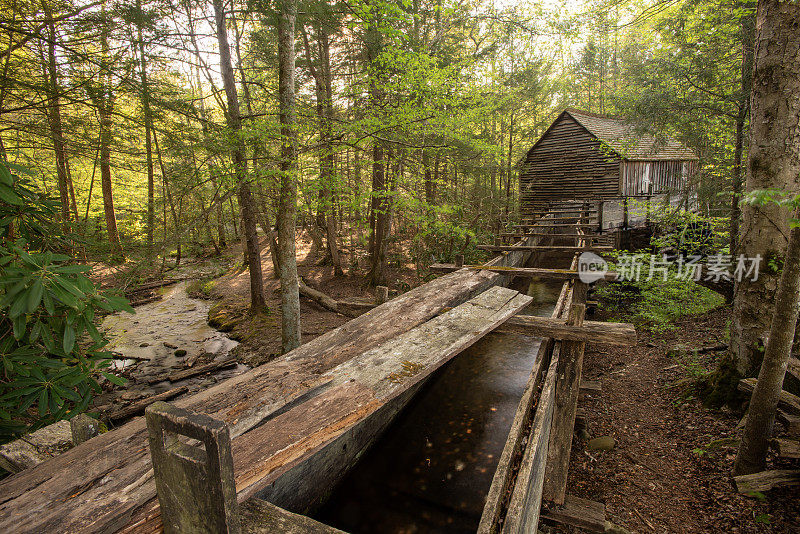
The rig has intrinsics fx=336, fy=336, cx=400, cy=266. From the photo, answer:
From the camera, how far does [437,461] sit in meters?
5.23

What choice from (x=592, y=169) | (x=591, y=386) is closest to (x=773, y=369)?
(x=591, y=386)

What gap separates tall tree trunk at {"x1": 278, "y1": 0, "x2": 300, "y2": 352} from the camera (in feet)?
20.6

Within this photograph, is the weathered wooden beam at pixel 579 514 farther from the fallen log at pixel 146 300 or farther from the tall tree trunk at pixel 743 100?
the fallen log at pixel 146 300

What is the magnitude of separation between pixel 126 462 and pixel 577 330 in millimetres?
4125

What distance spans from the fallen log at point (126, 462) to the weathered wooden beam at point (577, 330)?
2195 millimetres

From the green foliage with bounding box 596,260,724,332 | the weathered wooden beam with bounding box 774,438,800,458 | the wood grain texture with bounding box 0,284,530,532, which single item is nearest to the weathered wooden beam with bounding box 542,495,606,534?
the weathered wooden beam with bounding box 774,438,800,458

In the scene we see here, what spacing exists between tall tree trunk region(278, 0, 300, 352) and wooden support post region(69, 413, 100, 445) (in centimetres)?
484

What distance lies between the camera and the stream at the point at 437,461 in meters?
4.38

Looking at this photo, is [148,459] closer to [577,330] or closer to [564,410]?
[577,330]

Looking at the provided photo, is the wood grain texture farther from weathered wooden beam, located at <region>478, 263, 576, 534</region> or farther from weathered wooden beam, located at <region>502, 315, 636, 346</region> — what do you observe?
weathered wooden beam, located at <region>502, 315, 636, 346</region>

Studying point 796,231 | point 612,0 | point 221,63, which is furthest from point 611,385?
point 221,63

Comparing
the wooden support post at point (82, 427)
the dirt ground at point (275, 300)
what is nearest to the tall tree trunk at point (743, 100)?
the dirt ground at point (275, 300)

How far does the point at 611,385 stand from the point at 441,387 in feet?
10.9

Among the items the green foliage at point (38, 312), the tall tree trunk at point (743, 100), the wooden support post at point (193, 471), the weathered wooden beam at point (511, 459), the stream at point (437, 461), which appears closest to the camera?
the wooden support post at point (193, 471)
